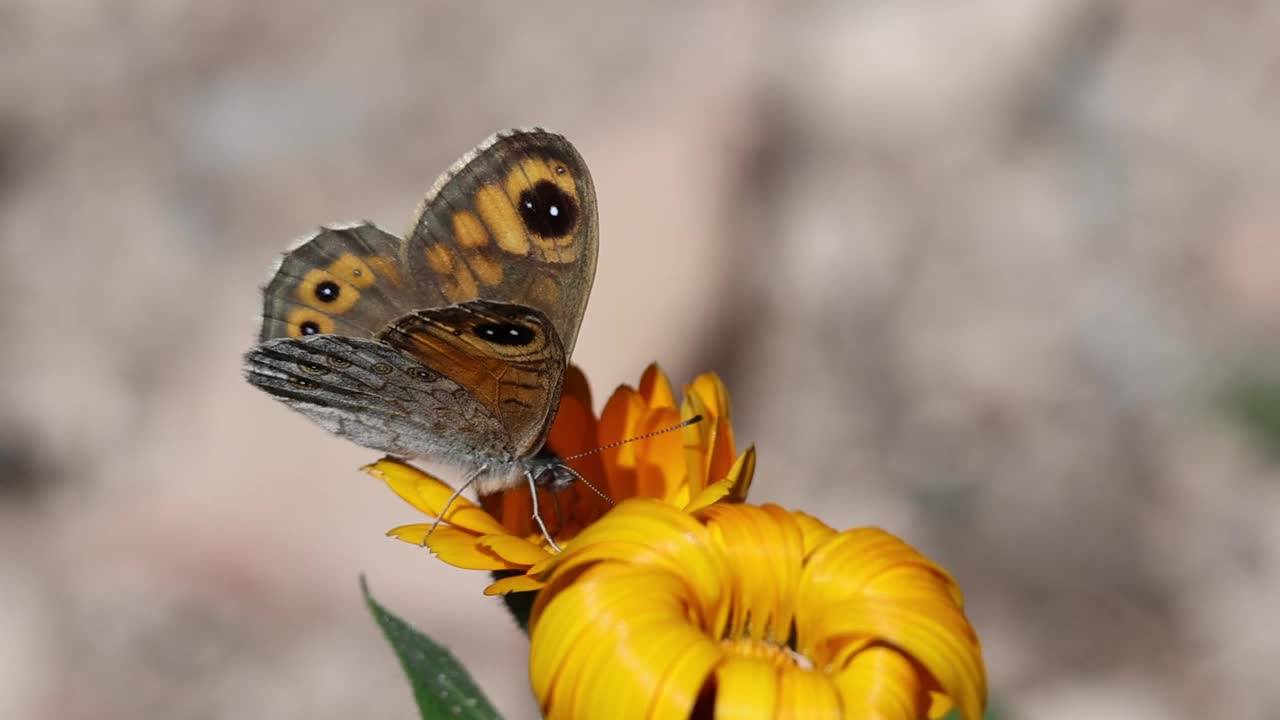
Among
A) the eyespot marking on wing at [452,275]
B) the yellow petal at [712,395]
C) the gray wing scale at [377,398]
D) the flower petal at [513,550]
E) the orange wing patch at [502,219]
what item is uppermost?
the orange wing patch at [502,219]

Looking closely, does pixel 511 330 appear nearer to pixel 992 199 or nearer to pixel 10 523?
pixel 10 523

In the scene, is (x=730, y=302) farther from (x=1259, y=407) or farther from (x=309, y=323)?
(x=309, y=323)

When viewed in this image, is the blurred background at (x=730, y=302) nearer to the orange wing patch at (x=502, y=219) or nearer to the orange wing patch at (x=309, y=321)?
the orange wing patch at (x=309, y=321)

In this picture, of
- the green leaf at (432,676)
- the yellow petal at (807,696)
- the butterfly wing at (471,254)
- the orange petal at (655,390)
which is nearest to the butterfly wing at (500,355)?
the butterfly wing at (471,254)

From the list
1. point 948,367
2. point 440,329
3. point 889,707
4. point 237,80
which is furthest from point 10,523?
point 889,707

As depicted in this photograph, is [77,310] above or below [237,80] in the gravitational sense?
below

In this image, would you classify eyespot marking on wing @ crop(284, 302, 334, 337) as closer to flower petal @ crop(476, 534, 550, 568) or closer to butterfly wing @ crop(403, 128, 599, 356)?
butterfly wing @ crop(403, 128, 599, 356)

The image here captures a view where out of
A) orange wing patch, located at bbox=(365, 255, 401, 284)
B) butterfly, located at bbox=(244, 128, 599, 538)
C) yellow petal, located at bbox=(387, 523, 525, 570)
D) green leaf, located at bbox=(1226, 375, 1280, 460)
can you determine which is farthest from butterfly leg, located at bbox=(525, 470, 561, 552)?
green leaf, located at bbox=(1226, 375, 1280, 460)

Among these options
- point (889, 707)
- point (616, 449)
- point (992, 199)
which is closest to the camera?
point (889, 707)
